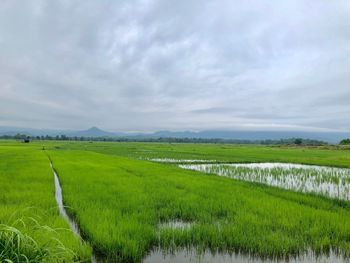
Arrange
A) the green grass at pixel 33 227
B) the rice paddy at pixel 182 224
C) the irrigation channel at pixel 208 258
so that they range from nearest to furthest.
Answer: the green grass at pixel 33 227, the irrigation channel at pixel 208 258, the rice paddy at pixel 182 224

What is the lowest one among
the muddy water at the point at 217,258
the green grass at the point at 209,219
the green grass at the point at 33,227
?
the muddy water at the point at 217,258

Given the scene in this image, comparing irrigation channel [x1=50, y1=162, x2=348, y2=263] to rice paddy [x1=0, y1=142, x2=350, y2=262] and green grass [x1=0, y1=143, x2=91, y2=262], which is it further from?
green grass [x1=0, y1=143, x2=91, y2=262]

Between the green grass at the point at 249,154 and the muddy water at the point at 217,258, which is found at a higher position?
the green grass at the point at 249,154

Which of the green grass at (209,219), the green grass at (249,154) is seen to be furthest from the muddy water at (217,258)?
the green grass at (249,154)

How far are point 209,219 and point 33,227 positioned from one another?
3.49 m

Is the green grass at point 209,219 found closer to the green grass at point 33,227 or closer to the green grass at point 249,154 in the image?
the green grass at point 33,227

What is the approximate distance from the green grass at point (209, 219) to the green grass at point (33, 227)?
462mm

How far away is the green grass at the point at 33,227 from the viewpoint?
3160mm

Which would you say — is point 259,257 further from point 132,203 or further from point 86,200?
point 86,200

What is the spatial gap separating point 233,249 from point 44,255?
294 centimetres

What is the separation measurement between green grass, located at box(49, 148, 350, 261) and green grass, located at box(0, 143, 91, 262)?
1.51 ft

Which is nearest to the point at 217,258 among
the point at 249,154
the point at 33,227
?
the point at 33,227

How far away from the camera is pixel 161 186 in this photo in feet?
34.1

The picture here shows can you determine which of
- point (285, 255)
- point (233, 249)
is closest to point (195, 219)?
point (233, 249)
